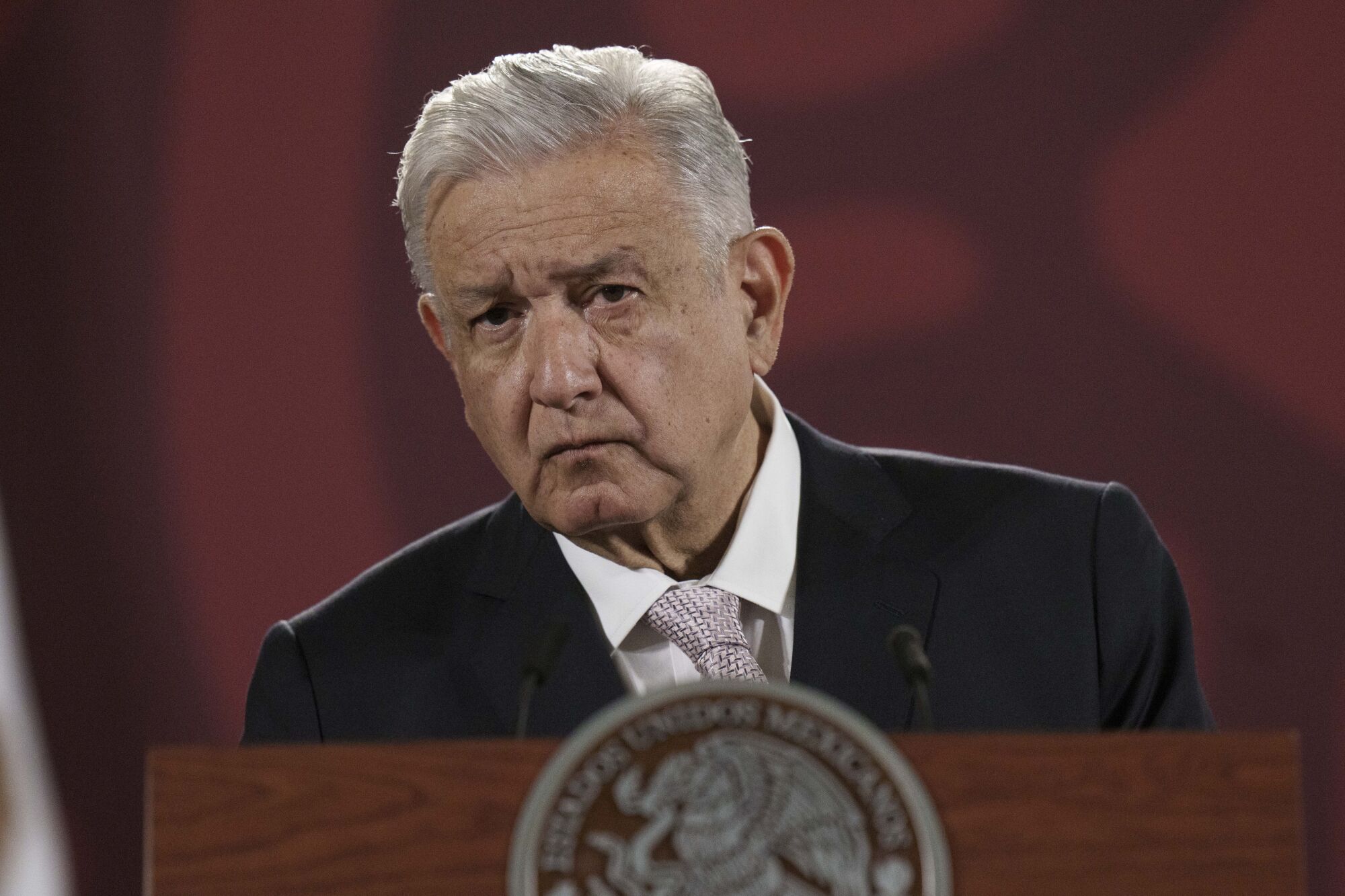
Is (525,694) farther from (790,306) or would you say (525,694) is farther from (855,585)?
(790,306)

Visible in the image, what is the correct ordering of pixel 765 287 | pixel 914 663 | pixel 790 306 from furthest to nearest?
pixel 790 306 < pixel 765 287 < pixel 914 663

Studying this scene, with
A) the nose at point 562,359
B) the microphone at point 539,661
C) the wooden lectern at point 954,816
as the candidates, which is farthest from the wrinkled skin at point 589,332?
the wooden lectern at point 954,816

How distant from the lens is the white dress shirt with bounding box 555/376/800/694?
1765 millimetres

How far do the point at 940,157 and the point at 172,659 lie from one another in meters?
1.58

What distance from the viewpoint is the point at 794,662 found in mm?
1685

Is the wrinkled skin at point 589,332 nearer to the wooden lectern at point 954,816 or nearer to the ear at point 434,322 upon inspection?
the ear at point 434,322

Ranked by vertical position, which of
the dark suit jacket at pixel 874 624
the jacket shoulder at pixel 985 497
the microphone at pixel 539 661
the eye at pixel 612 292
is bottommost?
the dark suit jacket at pixel 874 624

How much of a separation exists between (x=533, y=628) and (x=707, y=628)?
234 mm

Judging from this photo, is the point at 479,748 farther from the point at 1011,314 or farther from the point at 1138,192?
the point at 1138,192

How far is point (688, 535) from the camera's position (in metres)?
1.88

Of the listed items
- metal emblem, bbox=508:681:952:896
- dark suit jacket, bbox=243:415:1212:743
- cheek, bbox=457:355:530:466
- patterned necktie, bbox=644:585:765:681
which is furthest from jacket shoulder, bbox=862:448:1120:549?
metal emblem, bbox=508:681:952:896

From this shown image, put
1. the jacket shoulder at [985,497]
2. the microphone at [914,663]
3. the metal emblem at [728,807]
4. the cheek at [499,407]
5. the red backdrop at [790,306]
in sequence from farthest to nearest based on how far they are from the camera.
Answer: the red backdrop at [790,306] → the jacket shoulder at [985,497] → the cheek at [499,407] → the microphone at [914,663] → the metal emblem at [728,807]

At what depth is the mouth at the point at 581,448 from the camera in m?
1.71

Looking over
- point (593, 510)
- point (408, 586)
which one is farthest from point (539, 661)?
point (408, 586)
